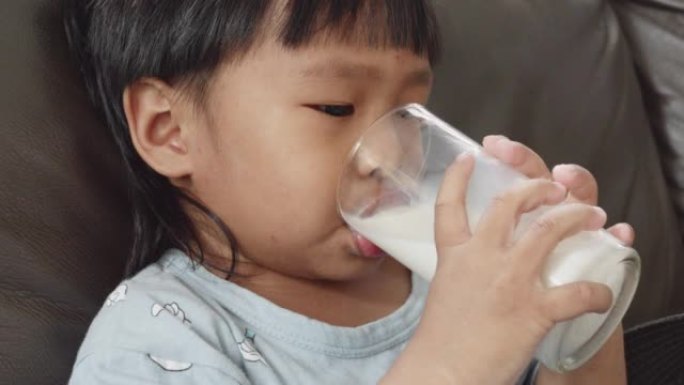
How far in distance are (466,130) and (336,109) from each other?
421mm

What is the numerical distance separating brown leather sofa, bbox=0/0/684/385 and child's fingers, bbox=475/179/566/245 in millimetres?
370

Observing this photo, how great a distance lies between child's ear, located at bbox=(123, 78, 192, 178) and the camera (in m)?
0.83

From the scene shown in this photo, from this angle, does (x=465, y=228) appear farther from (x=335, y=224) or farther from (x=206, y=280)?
(x=206, y=280)

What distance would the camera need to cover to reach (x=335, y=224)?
0.81 m

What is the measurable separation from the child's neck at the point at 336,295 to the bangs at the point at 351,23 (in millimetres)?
235

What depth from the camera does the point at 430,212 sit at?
0.72 metres

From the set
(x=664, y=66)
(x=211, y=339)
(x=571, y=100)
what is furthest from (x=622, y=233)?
(x=664, y=66)

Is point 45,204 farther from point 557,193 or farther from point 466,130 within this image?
point 466,130

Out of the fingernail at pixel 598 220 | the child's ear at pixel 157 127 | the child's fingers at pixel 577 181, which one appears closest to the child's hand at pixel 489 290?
the fingernail at pixel 598 220

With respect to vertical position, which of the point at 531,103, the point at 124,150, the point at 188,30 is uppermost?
the point at 188,30

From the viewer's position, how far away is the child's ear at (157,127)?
0.83m

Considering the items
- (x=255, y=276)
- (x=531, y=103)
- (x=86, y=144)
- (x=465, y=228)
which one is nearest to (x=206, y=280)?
(x=255, y=276)

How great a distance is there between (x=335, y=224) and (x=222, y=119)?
0.42ft

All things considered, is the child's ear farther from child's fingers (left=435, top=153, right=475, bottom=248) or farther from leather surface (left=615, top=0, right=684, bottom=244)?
leather surface (left=615, top=0, right=684, bottom=244)
